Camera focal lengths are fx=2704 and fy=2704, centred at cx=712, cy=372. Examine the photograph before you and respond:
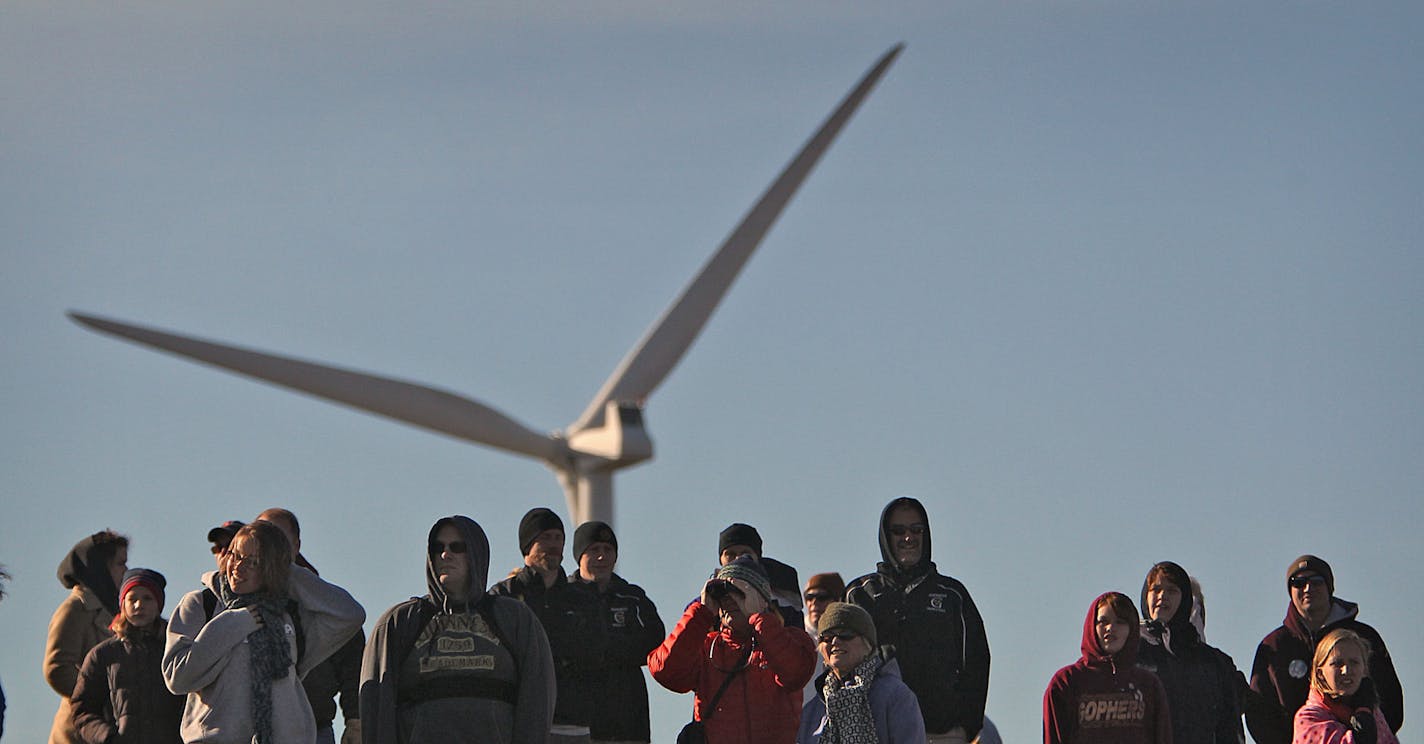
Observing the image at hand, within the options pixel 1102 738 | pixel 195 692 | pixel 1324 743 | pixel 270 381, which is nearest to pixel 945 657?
pixel 1102 738

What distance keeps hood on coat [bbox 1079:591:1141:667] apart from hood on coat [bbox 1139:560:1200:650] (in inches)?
44.0

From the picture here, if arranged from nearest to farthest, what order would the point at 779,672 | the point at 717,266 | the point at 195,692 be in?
the point at 195,692 < the point at 779,672 < the point at 717,266

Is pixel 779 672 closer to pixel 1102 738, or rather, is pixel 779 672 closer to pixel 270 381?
pixel 1102 738

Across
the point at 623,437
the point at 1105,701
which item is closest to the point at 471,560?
the point at 1105,701

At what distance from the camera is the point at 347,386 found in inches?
1625

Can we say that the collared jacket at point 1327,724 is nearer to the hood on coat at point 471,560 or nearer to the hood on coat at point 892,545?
the hood on coat at point 892,545

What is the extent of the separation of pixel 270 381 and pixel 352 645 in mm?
24844

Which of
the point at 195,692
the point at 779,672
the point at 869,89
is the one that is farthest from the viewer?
the point at 869,89

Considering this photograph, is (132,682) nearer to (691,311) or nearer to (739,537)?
(739,537)

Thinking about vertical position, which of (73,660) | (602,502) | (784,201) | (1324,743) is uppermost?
(784,201)

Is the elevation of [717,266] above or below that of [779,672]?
above

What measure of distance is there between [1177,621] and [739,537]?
2854mm

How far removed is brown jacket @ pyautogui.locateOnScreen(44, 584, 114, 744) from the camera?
1764cm

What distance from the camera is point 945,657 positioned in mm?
16359
